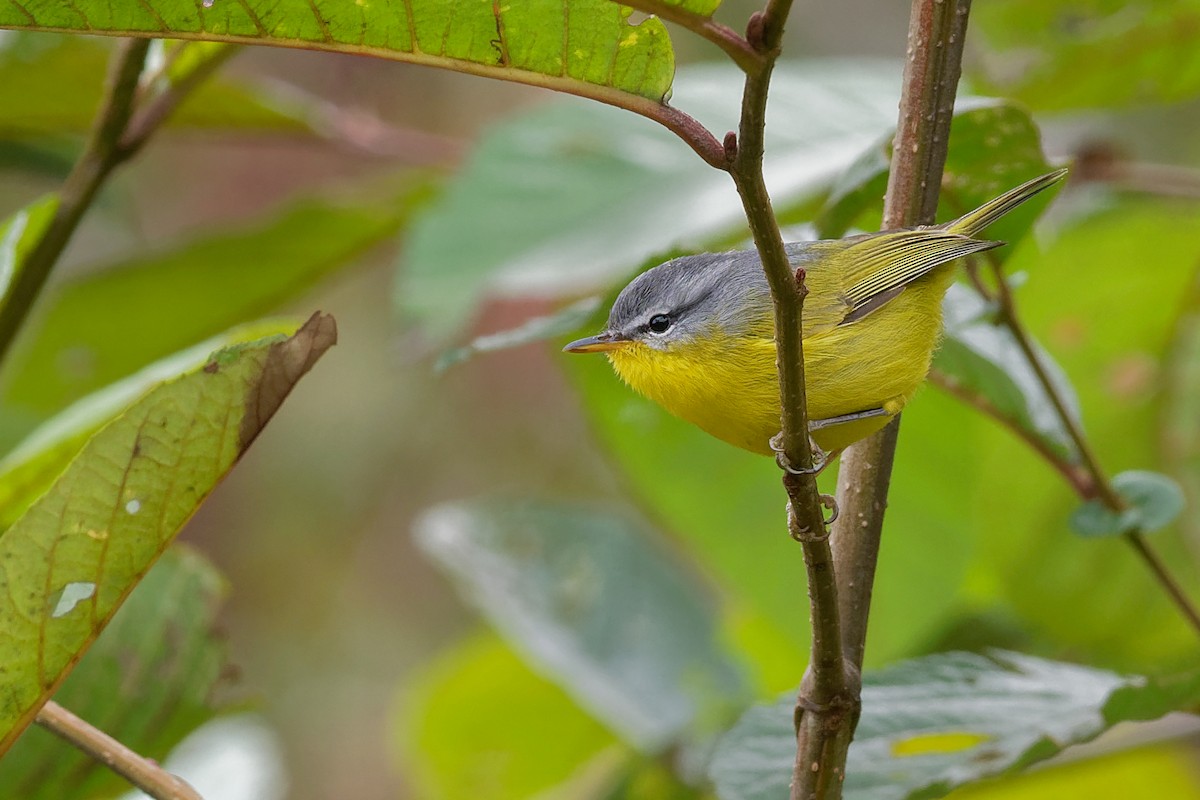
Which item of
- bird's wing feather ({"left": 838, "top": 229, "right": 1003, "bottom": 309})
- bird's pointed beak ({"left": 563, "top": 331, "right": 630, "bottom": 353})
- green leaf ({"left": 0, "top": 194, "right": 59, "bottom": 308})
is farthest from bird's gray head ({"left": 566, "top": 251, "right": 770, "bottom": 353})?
green leaf ({"left": 0, "top": 194, "right": 59, "bottom": 308})

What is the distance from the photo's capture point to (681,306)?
228 cm

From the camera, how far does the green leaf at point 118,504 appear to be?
121 centimetres

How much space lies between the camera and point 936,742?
2049 millimetres

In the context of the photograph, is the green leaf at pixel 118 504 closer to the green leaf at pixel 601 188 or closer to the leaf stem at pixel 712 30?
the leaf stem at pixel 712 30

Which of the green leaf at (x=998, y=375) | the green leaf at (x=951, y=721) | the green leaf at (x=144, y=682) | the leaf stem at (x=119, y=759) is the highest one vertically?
the green leaf at (x=998, y=375)

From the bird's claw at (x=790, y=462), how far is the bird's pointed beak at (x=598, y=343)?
474mm

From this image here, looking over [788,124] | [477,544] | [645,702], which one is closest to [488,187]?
[788,124]

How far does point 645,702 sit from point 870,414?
1431mm

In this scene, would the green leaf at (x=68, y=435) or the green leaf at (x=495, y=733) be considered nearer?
the green leaf at (x=68, y=435)

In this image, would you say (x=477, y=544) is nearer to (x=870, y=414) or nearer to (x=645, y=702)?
(x=645, y=702)

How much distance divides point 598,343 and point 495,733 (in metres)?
1.30

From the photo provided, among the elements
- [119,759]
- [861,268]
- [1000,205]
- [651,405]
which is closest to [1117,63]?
[861,268]

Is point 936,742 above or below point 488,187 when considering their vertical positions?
below

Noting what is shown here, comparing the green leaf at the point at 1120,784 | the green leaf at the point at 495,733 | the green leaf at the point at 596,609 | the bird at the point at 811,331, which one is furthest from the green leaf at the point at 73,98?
the green leaf at the point at 1120,784
